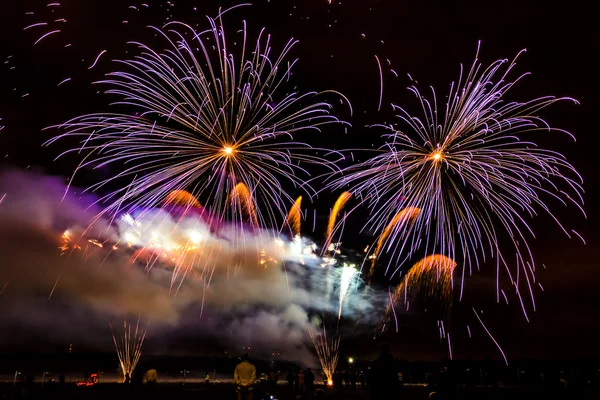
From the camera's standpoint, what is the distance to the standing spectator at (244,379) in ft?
36.2

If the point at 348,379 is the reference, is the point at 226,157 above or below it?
above

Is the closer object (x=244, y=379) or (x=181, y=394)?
(x=244, y=379)

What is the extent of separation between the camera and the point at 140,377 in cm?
2170

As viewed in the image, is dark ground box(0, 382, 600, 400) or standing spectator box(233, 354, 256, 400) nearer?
standing spectator box(233, 354, 256, 400)

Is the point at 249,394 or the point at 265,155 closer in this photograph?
the point at 249,394

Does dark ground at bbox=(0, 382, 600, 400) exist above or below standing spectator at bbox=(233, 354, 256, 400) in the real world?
below

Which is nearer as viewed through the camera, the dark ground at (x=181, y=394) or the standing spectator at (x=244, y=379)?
the standing spectator at (x=244, y=379)

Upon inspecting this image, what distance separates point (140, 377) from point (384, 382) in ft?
58.3

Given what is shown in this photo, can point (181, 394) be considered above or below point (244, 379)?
below

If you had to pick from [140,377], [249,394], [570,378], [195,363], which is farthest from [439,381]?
[195,363]

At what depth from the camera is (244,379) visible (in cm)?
1103

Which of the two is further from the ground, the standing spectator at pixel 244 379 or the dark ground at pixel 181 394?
the standing spectator at pixel 244 379

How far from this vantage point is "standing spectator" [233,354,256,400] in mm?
11031

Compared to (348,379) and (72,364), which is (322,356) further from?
(72,364)
